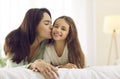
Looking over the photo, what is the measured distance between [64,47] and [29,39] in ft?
0.72

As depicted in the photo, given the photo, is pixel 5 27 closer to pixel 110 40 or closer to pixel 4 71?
pixel 110 40

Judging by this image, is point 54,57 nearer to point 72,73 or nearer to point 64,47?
point 64,47

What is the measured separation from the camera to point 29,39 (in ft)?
5.10

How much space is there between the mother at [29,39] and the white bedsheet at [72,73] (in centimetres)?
57

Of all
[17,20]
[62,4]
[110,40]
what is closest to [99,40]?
[110,40]

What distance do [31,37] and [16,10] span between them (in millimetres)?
1634

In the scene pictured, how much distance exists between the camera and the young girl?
4.99 ft

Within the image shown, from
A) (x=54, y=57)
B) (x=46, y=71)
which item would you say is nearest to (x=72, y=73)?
(x=46, y=71)

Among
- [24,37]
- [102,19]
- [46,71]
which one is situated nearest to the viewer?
Result: [46,71]

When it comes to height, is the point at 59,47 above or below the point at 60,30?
below

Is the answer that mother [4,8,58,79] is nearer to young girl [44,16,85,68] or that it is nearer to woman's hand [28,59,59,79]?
young girl [44,16,85,68]

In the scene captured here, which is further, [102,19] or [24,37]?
[102,19]

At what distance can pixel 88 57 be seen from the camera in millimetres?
3324

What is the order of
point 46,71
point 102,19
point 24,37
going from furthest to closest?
point 102,19, point 24,37, point 46,71
